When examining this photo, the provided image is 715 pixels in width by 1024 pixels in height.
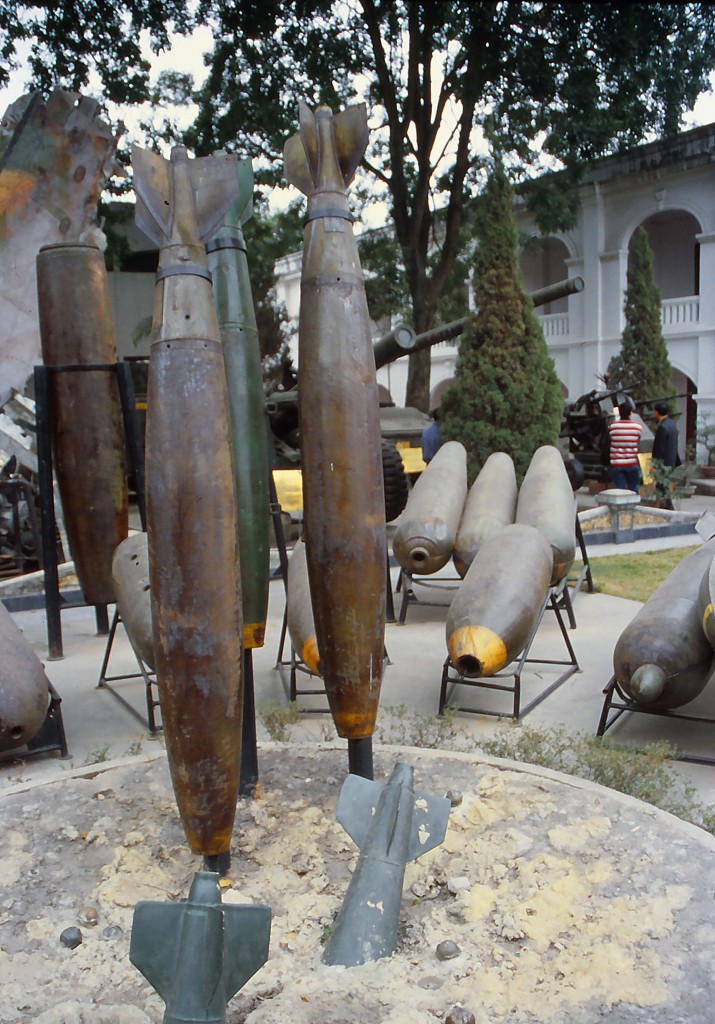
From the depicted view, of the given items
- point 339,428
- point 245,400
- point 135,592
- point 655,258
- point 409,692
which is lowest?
point 409,692

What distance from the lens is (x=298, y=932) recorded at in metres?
2.63

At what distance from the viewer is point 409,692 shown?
5641mm

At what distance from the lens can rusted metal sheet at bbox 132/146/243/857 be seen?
2580 millimetres

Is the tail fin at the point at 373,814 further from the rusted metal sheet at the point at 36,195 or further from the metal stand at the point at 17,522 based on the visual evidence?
the rusted metal sheet at the point at 36,195

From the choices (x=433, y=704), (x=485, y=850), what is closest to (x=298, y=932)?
(x=485, y=850)

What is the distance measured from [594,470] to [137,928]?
14.4 meters

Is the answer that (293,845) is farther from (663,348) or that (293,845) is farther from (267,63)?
(663,348)

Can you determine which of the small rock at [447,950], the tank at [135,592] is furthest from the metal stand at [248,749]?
the small rock at [447,950]

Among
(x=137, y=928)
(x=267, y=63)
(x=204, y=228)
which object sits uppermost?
(x=267, y=63)

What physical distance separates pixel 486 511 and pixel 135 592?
2.93 metres

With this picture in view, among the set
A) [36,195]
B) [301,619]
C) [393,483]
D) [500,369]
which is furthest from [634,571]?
[36,195]

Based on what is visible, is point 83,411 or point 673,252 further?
point 673,252

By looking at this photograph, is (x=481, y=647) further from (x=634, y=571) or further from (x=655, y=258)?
(x=655, y=258)

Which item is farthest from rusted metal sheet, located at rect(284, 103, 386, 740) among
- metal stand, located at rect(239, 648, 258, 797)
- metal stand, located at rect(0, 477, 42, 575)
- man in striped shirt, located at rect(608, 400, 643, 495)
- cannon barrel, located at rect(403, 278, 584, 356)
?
cannon barrel, located at rect(403, 278, 584, 356)
